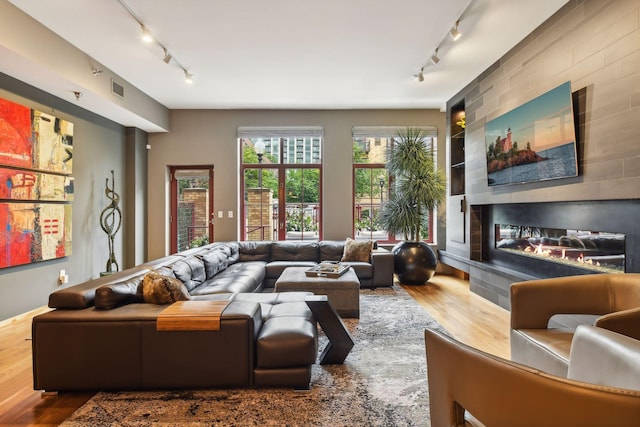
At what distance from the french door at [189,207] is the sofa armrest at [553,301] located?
5.27 meters

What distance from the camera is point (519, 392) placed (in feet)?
2.63

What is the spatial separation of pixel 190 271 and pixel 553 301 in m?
3.07

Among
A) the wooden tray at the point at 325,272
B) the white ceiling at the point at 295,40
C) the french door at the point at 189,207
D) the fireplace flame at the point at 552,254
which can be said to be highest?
the white ceiling at the point at 295,40

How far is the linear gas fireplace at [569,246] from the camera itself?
2613 mm

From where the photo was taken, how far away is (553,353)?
A: 5.37 feet

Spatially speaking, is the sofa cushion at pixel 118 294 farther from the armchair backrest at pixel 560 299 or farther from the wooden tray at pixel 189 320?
the armchair backrest at pixel 560 299

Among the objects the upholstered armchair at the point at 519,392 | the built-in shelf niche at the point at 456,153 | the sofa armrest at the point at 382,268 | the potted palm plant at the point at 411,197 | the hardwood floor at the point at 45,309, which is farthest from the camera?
the built-in shelf niche at the point at 456,153

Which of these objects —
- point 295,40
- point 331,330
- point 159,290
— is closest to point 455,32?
point 295,40

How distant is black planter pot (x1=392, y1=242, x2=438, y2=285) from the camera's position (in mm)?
4984

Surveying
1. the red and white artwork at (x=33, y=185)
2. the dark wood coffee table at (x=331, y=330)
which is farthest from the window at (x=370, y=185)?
the red and white artwork at (x=33, y=185)

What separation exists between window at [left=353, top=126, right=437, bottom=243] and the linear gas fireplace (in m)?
2.16

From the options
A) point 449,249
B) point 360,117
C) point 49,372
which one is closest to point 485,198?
point 449,249

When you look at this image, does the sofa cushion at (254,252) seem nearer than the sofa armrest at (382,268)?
No

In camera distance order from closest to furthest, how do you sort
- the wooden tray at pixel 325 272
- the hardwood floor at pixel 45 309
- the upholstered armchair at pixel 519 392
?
1. the upholstered armchair at pixel 519 392
2. the hardwood floor at pixel 45 309
3. the wooden tray at pixel 325 272
